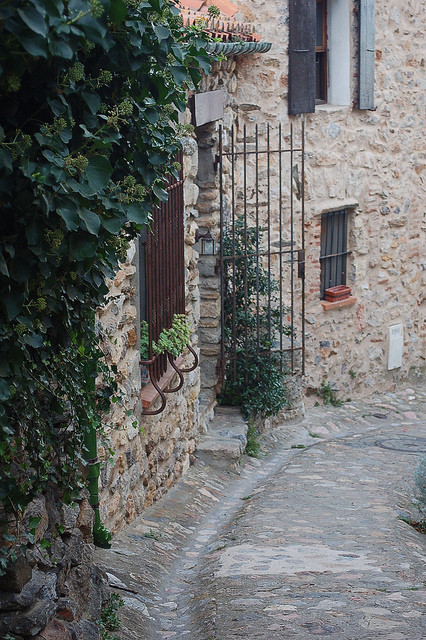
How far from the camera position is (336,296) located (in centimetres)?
988

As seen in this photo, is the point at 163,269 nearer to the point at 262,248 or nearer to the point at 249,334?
the point at 249,334

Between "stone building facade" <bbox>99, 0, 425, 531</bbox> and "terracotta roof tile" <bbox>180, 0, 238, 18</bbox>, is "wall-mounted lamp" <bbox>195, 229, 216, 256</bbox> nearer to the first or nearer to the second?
"stone building facade" <bbox>99, 0, 425, 531</bbox>

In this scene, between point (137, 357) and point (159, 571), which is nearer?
point (159, 571)

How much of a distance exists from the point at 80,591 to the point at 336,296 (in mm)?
6758

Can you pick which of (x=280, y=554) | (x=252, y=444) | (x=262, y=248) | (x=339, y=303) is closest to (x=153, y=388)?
(x=280, y=554)

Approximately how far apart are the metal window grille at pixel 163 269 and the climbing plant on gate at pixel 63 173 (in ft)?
7.48

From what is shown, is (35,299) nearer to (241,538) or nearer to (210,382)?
(241,538)

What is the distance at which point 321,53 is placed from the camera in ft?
31.8

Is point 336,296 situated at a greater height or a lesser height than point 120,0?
lesser

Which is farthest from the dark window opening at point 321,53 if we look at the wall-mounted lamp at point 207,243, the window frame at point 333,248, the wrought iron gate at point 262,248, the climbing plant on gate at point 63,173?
the climbing plant on gate at point 63,173

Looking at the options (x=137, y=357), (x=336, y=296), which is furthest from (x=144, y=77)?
(x=336, y=296)

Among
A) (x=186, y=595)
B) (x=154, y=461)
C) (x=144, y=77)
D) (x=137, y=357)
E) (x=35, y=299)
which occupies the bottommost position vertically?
(x=186, y=595)

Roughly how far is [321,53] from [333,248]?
2117 mm

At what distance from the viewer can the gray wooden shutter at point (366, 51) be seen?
953 centimetres
